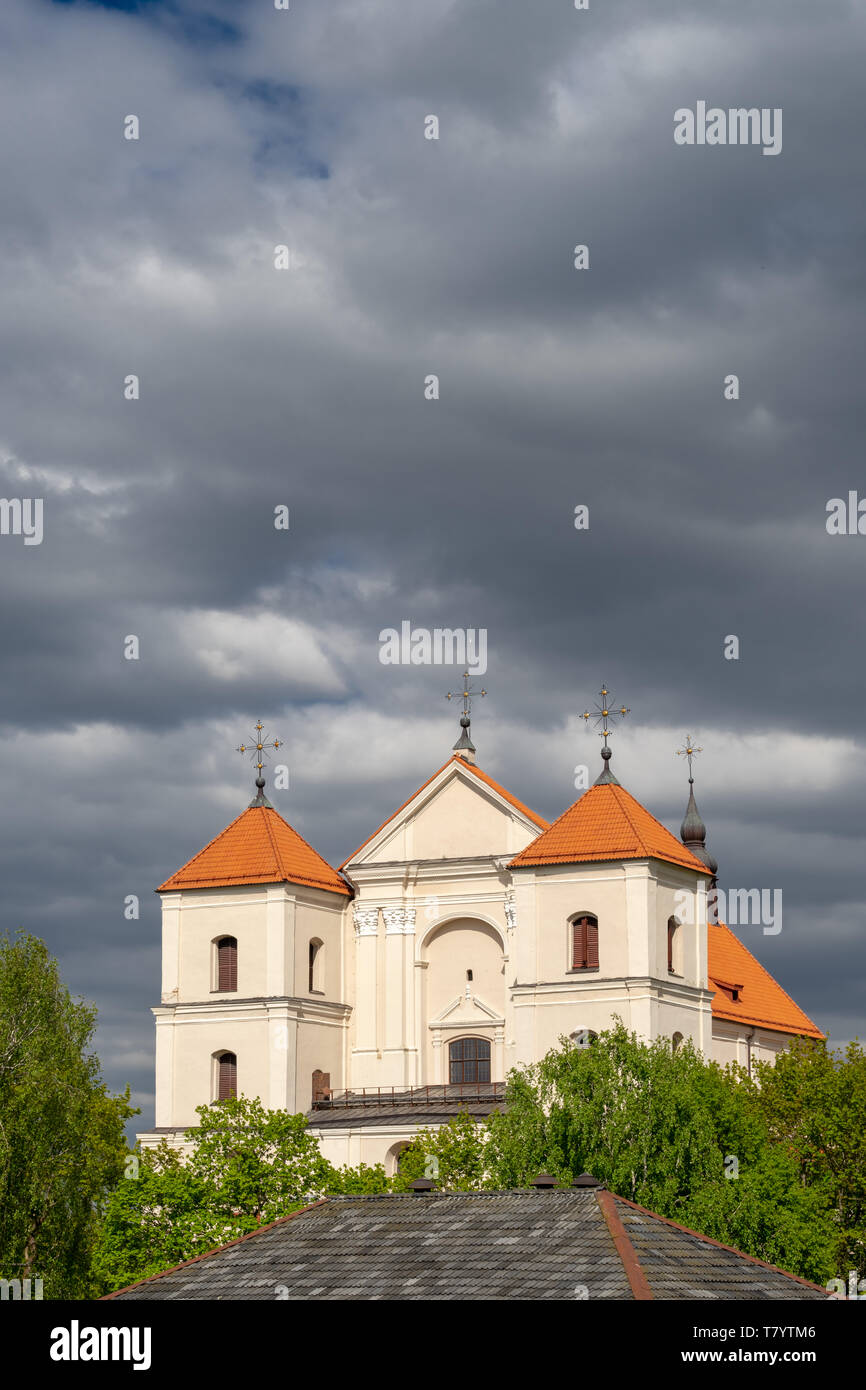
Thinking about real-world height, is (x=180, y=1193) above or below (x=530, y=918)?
below

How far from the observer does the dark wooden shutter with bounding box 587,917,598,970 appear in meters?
72.2

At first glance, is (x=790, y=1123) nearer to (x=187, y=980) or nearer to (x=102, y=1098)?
(x=187, y=980)

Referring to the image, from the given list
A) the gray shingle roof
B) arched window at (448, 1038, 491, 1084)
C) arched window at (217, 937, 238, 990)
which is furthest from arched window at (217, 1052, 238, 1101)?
the gray shingle roof

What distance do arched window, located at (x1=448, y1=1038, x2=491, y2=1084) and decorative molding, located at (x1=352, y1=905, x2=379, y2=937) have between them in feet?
17.6

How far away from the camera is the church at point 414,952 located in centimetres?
7244

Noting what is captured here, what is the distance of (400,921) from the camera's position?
79438mm

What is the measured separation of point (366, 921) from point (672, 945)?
1235 cm

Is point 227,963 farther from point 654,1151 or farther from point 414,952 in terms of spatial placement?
point 654,1151

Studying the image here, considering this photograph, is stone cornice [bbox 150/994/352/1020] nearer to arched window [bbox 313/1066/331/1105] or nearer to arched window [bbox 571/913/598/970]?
arched window [bbox 313/1066/331/1105]
